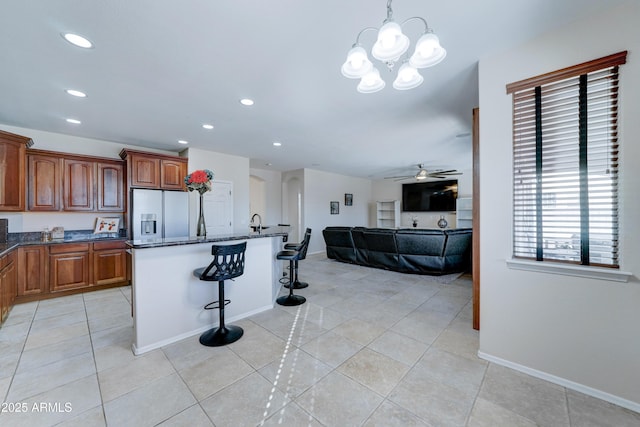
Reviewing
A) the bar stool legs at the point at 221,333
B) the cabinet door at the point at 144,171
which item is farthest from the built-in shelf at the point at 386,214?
the bar stool legs at the point at 221,333

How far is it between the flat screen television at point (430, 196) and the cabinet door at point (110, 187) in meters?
8.40

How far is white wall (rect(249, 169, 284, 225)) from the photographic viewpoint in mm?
Result: 7727

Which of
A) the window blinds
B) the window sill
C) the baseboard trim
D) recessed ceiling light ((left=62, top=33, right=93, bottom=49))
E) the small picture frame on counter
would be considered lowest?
the baseboard trim

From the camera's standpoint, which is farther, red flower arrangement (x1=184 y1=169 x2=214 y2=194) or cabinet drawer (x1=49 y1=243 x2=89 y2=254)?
cabinet drawer (x1=49 y1=243 x2=89 y2=254)

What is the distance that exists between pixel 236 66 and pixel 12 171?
12.5 ft

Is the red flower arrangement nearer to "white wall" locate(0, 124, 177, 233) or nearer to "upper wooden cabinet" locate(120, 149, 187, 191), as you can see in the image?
"upper wooden cabinet" locate(120, 149, 187, 191)

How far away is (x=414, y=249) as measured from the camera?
5.09m

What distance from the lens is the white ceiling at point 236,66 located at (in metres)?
1.65

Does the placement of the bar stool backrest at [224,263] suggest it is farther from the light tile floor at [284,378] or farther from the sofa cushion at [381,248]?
the sofa cushion at [381,248]

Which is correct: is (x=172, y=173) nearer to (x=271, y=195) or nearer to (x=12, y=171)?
(x=12, y=171)

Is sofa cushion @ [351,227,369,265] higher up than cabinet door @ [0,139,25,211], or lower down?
lower down

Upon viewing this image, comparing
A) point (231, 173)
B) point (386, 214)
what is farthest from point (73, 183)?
point (386, 214)

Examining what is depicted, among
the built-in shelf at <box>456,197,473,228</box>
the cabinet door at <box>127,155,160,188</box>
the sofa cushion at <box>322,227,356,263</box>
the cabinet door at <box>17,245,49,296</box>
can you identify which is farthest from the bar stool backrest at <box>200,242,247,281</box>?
the built-in shelf at <box>456,197,473,228</box>

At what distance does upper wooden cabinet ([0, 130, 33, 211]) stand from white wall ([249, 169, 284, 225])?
15.3 feet
